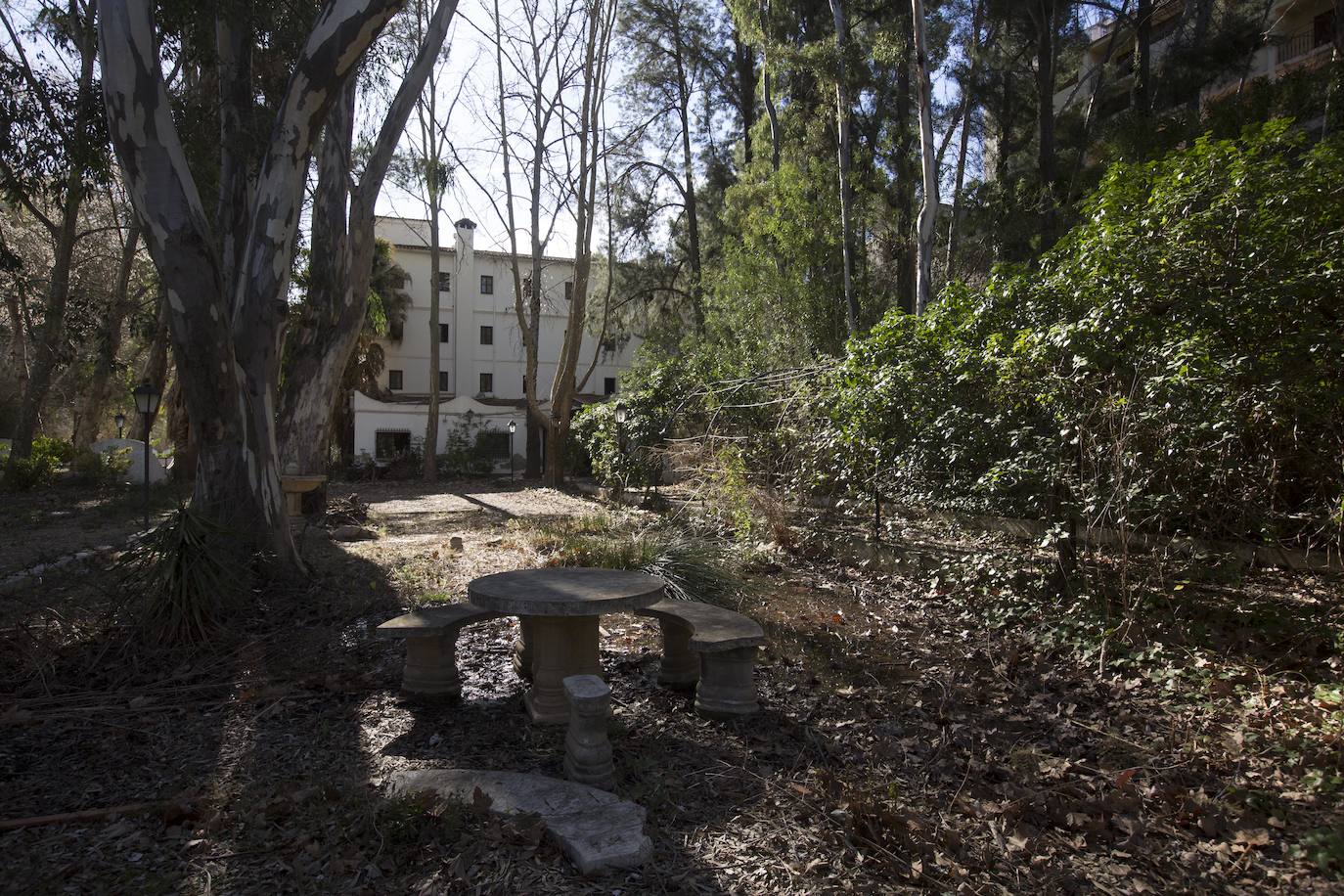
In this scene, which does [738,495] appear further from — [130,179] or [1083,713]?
[130,179]

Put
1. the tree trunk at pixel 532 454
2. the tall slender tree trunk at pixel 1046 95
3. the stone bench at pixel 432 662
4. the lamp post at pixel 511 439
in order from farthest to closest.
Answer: the lamp post at pixel 511 439 → the tree trunk at pixel 532 454 → the tall slender tree trunk at pixel 1046 95 → the stone bench at pixel 432 662

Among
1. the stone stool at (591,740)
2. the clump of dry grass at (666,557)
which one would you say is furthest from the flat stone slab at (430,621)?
the clump of dry grass at (666,557)

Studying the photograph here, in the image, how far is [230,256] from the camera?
297 inches

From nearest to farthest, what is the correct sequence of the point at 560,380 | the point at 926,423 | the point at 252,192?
the point at 926,423, the point at 252,192, the point at 560,380

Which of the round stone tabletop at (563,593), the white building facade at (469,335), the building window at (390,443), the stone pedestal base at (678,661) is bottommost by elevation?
the stone pedestal base at (678,661)

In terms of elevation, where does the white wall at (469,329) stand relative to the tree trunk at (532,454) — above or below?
above

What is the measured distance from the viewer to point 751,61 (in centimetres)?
2323

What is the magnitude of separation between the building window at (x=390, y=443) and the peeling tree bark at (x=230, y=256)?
2059 centimetres

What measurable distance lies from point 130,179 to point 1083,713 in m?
7.66

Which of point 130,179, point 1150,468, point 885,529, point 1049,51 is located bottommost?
point 885,529

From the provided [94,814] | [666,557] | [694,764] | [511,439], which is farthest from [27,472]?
[694,764]

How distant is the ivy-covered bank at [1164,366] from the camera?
467cm

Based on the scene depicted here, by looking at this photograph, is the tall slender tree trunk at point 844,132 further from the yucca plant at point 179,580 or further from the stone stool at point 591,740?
the stone stool at point 591,740

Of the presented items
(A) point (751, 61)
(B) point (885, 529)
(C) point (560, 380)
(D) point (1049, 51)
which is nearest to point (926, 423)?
(B) point (885, 529)
